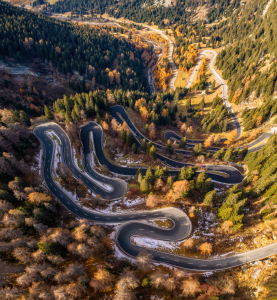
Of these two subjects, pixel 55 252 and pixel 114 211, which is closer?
pixel 55 252

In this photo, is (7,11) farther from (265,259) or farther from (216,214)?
(265,259)

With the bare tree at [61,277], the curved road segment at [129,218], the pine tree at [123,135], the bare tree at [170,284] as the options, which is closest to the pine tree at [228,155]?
the curved road segment at [129,218]

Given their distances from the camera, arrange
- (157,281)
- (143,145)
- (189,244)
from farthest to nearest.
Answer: (143,145) < (189,244) < (157,281)

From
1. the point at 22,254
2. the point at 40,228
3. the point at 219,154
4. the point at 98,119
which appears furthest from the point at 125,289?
the point at 98,119

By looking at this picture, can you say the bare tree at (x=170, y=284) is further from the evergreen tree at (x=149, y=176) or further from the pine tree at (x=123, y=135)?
the pine tree at (x=123, y=135)

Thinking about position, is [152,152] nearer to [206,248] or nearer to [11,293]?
[206,248]

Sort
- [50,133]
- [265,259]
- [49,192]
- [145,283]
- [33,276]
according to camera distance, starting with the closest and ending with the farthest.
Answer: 1. [33,276]
2. [145,283]
3. [265,259]
4. [49,192]
5. [50,133]

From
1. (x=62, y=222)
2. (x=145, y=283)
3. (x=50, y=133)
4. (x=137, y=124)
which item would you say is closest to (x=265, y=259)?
(x=145, y=283)

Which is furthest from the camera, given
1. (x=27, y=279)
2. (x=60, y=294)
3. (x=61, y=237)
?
(x=61, y=237)
